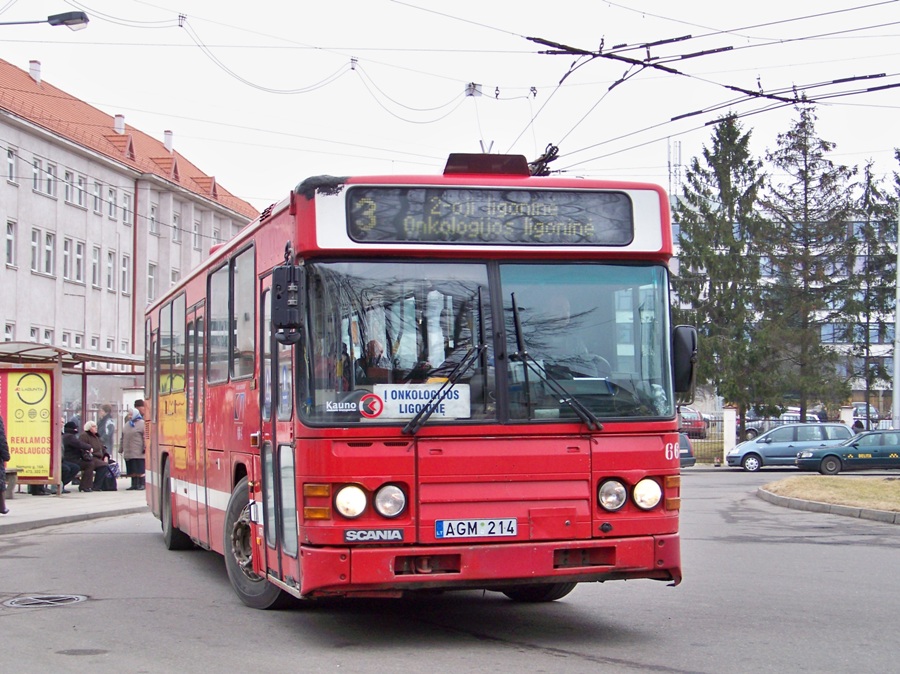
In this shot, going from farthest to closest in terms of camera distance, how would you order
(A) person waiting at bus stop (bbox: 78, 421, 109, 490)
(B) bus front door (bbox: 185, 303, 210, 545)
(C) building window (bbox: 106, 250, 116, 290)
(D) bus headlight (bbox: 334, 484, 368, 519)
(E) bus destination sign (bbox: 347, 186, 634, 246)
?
(C) building window (bbox: 106, 250, 116, 290)
(A) person waiting at bus stop (bbox: 78, 421, 109, 490)
(B) bus front door (bbox: 185, 303, 210, 545)
(E) bus destination sign (bbox: 347, 186, 634, 246)
(D) bus headlight (bbox: 334, 484, 368, 519)

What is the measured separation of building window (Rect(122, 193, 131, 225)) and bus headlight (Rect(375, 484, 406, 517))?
53293 mm

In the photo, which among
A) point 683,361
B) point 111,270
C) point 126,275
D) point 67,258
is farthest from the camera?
point 126,275

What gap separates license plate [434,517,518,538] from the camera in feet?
25.7

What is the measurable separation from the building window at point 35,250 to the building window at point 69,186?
2.91m

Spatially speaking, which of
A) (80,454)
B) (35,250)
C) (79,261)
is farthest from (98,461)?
(79,261)

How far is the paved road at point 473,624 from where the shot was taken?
301 inches

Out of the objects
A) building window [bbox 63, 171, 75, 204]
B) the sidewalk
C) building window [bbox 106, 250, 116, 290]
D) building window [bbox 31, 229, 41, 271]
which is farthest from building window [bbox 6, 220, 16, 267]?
the sidewalk

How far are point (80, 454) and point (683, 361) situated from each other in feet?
66.0

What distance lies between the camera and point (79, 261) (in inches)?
2116

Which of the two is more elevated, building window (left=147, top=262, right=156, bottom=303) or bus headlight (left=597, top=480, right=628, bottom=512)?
building window (left=147, top=262, right=156, bottom=303)

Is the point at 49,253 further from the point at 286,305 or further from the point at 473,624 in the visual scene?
the point at 286,305

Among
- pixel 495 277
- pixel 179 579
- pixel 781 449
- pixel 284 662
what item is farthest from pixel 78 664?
pixel 781 449

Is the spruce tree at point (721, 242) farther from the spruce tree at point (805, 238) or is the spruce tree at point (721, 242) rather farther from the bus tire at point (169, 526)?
the bus tire at point (169, 526)

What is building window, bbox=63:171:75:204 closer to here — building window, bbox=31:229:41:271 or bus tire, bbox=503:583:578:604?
building window, bbox=31:229:41:271
